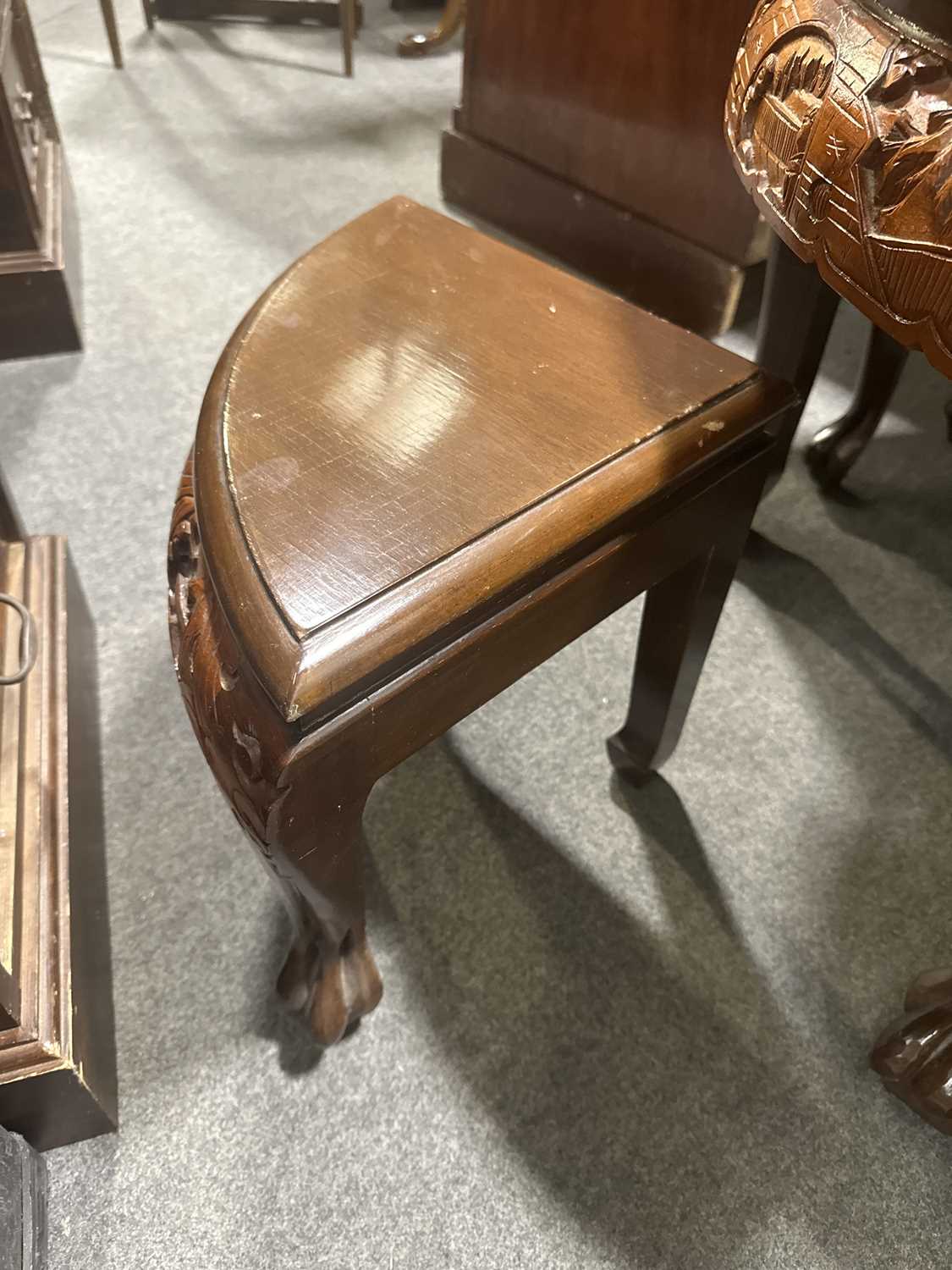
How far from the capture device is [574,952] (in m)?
0.84

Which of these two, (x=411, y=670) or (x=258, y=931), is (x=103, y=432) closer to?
(x=258, y=931)

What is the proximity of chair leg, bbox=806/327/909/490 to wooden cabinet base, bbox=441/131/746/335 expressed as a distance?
0.33 metres

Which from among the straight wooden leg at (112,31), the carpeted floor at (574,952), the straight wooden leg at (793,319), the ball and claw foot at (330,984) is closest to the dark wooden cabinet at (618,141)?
the carpeted floor at (574,952)

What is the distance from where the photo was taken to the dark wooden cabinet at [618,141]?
133 cm

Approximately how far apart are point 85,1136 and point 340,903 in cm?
30

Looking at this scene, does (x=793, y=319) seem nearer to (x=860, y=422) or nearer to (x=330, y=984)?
(x=860, y=422)

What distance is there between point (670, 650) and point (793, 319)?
14.0 inches

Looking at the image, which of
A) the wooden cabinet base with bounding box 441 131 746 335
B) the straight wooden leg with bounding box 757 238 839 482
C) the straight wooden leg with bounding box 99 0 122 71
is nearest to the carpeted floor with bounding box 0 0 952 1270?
the straight wooden leg with bounding box 757 238 839 482

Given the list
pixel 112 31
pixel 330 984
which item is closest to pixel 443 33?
pixel 112 31

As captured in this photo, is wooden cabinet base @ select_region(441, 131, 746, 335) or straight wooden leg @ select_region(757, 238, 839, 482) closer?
straight wooden leg @ select_region(757, 238, 839, 482)

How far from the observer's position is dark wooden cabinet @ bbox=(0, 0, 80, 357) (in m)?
1.31

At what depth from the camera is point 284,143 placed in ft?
6.56

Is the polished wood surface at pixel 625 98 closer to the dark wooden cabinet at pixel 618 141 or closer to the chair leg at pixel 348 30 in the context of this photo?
the dark wooden cabinet at pixel 618 141

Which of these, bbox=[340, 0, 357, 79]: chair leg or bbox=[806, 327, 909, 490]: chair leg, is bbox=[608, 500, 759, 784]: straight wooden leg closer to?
bbox=[806, 327, 909, 490]: chair leg
